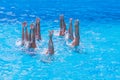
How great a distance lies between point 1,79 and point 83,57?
449cm

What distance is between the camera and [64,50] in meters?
17.6

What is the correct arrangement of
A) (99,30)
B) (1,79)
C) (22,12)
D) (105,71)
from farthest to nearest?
1. (22,12)
2. (99,30)
3. (105,71)
4. (1,79)

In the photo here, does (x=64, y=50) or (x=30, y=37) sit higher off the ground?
(x=30, y=37)

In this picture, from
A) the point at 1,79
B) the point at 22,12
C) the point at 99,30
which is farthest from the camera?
the point at 22,12

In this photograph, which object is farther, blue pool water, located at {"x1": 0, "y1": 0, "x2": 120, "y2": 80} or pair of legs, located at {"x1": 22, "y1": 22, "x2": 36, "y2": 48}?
pair of legs, located at {"x1": 22, "y1": 22, "x2": 36, "y2": 48}

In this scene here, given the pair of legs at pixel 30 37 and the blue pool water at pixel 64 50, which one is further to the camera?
the pair of legs at pixel 30 37

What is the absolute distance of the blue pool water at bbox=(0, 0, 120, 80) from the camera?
15.0 meters

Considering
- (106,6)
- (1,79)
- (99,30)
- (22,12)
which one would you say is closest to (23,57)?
(1,79)

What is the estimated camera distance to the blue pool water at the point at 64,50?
15000 mm

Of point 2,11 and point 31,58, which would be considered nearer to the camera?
point 31,58

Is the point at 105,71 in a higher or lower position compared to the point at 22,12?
lower

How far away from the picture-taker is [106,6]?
1241 inches

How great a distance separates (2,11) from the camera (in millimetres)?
28391

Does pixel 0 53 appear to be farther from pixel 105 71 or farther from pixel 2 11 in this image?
pixel 2 11
